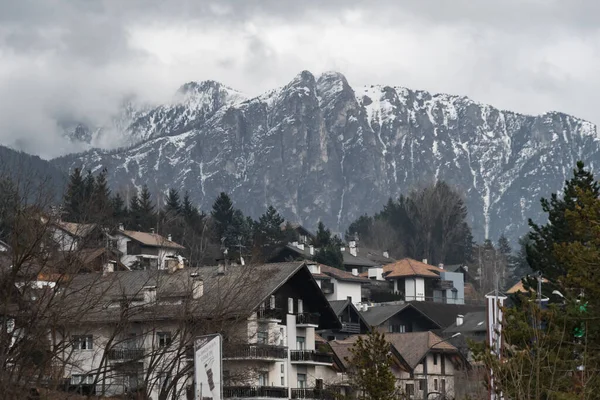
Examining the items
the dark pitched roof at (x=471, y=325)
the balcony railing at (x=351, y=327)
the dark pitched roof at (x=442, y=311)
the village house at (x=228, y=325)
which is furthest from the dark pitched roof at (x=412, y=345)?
the dark pitched roof at (x=442, y=311)

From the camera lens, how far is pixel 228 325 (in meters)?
64.1

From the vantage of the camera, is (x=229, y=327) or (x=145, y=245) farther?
(x=145, y=245)

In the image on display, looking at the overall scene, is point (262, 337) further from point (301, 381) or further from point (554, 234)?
point (554, 234)

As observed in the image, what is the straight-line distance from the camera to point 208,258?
144 meters

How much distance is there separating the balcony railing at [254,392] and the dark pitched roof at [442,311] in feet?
182

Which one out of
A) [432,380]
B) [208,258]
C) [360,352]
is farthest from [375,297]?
[360,352]

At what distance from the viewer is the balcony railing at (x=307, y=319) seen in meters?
82.8

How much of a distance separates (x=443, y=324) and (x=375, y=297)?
2711 cm

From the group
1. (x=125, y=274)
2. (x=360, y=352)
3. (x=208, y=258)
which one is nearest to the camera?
(x=360, y=352)

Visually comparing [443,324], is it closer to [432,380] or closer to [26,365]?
[432,380]

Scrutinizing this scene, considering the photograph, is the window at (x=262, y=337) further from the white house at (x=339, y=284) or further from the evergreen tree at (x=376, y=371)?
the white house at (x=339, y=284)

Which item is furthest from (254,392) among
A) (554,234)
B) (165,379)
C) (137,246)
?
(137,246)

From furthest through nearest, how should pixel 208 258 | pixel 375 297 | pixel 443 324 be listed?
pixel 375 297 → pixel 208 258 → pixel 443 324

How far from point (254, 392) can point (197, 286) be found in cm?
1009
